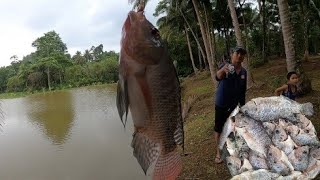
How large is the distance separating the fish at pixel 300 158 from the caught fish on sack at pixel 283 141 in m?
0.06

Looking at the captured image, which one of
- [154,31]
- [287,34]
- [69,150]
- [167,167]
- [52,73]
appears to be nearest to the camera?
[154,31]

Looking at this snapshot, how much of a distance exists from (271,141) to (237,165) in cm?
52

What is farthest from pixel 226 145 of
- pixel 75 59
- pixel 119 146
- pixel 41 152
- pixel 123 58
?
pixel 75 59

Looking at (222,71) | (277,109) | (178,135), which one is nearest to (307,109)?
(277,109)

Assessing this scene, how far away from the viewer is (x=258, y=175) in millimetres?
5004

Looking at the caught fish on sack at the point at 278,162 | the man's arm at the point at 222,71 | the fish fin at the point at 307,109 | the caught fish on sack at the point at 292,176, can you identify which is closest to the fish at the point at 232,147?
the caught fish on sack at the point at 278,162

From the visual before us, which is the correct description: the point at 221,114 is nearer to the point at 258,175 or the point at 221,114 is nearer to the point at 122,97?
the point at 258,175

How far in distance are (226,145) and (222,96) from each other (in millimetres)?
673

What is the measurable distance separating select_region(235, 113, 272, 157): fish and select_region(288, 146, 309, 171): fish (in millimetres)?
308

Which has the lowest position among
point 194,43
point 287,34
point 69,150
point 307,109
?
point 69,150

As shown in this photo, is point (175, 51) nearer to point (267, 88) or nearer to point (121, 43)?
point (267, 88)

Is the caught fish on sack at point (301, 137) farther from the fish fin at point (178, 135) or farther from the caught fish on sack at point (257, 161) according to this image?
the fish fin at point (178, 135)

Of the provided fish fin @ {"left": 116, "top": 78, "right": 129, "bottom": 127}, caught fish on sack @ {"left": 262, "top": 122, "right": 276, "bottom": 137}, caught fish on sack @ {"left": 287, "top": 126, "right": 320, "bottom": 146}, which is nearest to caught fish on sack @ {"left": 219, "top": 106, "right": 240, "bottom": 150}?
caught fish on sack @ {"left": 262, "top": 122, "right": 276, "bottom": 137}

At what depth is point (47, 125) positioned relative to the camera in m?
22.5
